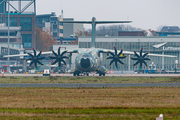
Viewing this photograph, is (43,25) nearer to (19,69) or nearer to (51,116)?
(19,69)

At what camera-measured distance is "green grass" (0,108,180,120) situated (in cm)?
1479

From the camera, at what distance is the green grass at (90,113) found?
14.8 metres

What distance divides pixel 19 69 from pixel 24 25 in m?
41.1

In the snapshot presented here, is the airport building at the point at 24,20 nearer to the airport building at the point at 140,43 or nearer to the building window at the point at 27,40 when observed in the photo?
the building window at the point at 27,40

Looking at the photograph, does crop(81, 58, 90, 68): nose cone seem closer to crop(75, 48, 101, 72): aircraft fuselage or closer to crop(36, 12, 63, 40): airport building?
crop(75, 48, 101, 72): aircraft fuselage

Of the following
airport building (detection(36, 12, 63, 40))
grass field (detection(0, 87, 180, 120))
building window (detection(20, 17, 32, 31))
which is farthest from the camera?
airport building (detection(36, 12, 63, 40))

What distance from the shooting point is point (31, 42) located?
381ft

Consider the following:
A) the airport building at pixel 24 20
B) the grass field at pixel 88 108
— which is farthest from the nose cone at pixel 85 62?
the airport building at pixel 24 20

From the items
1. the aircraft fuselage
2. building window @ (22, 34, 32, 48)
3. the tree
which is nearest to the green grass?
the aircraft fuselage

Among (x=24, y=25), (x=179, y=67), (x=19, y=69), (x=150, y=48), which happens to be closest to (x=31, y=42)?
(x=24, y=25)

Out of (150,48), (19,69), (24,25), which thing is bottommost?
(19,69)

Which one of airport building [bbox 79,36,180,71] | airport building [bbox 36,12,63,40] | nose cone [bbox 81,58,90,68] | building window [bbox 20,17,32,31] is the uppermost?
airport building [bbox 36,12,63,40]

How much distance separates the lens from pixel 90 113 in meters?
15.9

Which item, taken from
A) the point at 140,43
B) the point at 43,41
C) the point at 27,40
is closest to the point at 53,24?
the point at 43,41
